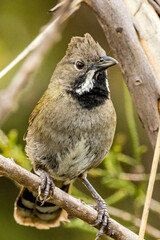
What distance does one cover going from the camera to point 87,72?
3695 mm

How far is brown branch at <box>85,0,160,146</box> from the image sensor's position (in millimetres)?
2758

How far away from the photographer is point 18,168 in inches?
99.5

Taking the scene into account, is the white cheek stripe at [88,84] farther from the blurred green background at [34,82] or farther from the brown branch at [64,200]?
the blurred green background at [34,82]

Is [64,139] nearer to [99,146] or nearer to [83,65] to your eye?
[99,146]

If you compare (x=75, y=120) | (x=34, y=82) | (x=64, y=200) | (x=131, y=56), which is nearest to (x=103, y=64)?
(x=75, y=120)

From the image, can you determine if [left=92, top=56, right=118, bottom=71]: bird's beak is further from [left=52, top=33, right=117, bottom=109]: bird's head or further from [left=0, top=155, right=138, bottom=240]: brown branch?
[left=0, top=155, right=138, bottom=240]: brown branch

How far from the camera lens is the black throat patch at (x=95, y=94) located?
365 centimetres

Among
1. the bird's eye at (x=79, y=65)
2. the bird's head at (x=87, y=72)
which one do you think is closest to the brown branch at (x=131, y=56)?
the bird's head at (x=87, y=72)

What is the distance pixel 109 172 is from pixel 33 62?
306cm

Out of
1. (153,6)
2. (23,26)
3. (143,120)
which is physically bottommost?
(143,120)

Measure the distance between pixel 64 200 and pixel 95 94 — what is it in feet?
3.64

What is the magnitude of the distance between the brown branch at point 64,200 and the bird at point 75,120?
0.42 metres

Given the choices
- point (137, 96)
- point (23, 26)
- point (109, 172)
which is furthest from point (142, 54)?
point (23, 26)

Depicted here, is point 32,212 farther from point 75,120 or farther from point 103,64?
point 103,64
